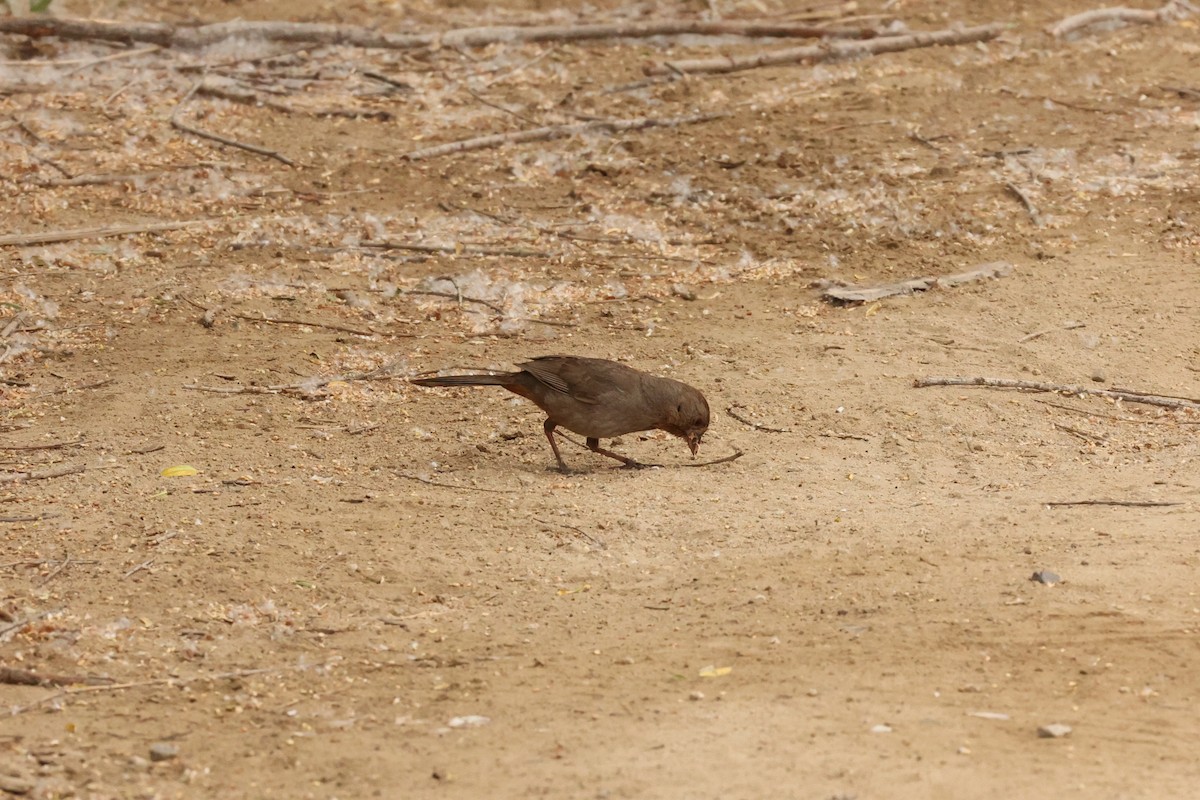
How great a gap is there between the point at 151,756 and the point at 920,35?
905cm

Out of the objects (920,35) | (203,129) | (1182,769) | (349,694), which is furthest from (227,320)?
(920,35)

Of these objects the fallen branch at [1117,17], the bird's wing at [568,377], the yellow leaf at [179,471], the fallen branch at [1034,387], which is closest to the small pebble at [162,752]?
the yellow leaf at [179,471]

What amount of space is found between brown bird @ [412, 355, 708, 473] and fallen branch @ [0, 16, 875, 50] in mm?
5453

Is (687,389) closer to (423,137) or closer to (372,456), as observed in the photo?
(372,456)

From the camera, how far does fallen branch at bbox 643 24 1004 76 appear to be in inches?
440

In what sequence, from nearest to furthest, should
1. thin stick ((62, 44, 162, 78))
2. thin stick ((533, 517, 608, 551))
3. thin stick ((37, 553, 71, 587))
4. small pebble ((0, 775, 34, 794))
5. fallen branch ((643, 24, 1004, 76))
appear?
1. small pebble ((0, 775, 34, 794))
2. thin stick ((37, 553, 71, 587))
3. thin stick ((533, 517, 608, 551))
4. thin stick ((62, 44, 162, 78))
5. fallen branch ((643, 24, 1004, 76))

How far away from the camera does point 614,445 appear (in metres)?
7.31

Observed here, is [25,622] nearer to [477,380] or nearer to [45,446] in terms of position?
[45,446]

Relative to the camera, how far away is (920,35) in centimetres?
1166

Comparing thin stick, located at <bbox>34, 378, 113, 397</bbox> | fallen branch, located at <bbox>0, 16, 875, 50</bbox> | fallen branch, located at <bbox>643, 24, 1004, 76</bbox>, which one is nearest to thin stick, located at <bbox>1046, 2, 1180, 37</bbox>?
fallen branch, located at <bbox>643, 24, 1004, 76</bbox>

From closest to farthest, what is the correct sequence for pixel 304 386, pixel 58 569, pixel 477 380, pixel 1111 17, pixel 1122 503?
pixel 58 569 < pixel 1122 503 < pixel 477 380 < pixel 304 386 < pixel 1111 17

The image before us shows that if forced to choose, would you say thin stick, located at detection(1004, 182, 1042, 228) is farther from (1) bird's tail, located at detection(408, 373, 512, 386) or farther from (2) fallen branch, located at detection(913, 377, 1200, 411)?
(1) bird's tail, located at detection(408, 373, 512, 386)

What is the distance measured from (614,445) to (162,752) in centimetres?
339

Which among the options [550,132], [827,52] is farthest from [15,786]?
[827,52]
